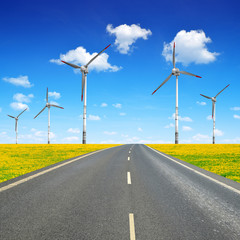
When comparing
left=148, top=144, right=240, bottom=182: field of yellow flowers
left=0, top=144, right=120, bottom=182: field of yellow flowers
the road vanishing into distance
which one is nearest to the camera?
the road vanishing into distance

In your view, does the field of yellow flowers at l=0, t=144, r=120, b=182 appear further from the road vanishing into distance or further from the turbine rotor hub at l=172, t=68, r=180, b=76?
the turbine rotor hub at l=172, t=68, r=180, b=76

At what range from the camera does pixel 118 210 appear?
557 cm

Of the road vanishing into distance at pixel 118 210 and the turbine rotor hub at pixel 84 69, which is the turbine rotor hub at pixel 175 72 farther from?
the road vanishing into distance at pixel 118 210

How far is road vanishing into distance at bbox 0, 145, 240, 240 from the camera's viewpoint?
434cm

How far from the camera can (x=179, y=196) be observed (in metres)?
6.98

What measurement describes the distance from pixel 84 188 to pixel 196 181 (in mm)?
4740

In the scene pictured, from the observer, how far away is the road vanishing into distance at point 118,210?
4.34 m

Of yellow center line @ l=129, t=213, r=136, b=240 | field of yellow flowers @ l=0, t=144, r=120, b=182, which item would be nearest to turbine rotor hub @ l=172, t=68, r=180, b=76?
field of yellow flowers @ l=0, t=144, r=120, b=182

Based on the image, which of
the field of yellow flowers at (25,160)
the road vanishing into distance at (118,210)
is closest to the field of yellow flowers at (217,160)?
the road vanishing into distance at (118,210)

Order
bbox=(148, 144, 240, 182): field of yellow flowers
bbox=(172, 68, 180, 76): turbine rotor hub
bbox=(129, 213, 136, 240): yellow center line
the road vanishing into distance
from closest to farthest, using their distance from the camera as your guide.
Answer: bbox=(129, 213, 136, 240): yellow center line → the road vanishing into distance → bbox=(148, 144, 240, 182): field of yellow flowers → bbox=(172, 68, 180, 76): turbine rotor hub

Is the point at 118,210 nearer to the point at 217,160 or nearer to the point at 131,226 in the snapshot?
the point at 131,226

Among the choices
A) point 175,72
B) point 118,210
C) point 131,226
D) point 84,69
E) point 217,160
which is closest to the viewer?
point 131,226

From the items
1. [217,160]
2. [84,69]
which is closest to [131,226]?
[217,160]

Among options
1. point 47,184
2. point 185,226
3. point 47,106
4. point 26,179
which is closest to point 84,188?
point 47,184
